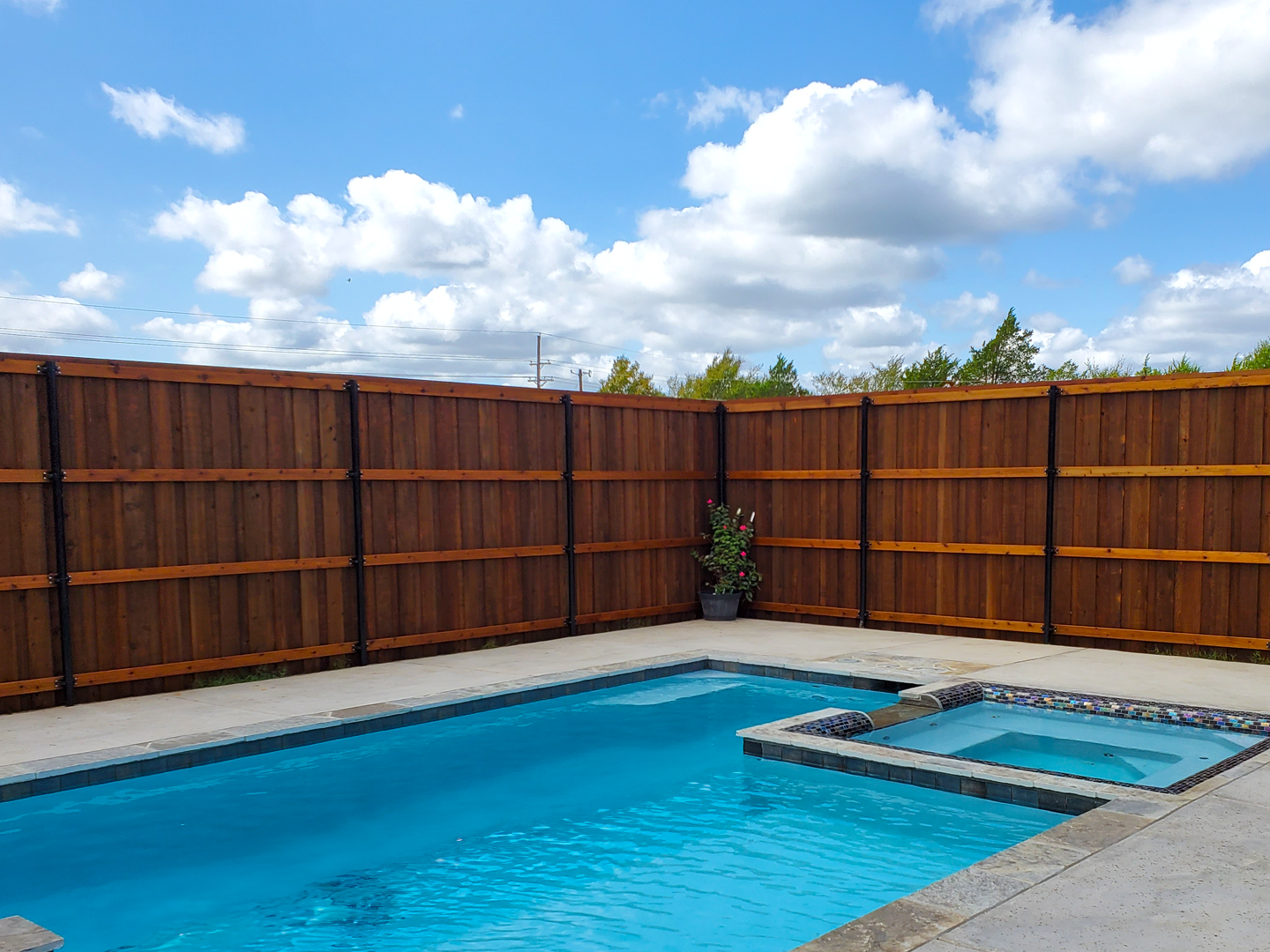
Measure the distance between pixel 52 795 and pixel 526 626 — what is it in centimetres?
441

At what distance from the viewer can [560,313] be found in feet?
101

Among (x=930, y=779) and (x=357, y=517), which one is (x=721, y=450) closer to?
(x=357, y=517)

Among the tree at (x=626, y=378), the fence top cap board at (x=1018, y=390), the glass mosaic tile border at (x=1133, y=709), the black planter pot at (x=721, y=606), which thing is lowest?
the black planter pot at (x=721, y=606)

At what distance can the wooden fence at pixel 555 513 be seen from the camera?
6.32m

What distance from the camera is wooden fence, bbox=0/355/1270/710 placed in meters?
6.32

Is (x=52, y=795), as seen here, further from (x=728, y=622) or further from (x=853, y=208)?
(x=853, y=208)

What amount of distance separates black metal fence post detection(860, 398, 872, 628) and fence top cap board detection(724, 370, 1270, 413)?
0.45 feet

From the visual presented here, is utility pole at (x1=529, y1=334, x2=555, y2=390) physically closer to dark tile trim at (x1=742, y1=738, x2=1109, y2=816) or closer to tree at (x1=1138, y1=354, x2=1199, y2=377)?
tree at (x1=1138, y1=354, x2=1199, y2=377)

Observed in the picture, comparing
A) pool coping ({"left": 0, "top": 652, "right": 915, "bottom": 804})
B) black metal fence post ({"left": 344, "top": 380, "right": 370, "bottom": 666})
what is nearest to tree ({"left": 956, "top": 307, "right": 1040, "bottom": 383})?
pool coping ({"left": 0, "top": 652, "right": 915, "bottom": 804})

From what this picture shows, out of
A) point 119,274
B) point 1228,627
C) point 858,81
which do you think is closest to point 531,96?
point 858,81

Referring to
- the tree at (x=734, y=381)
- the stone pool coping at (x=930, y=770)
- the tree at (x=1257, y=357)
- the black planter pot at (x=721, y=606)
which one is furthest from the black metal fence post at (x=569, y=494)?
the tree at (x=734, y=381)

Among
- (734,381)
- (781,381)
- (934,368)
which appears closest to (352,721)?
(934,368)

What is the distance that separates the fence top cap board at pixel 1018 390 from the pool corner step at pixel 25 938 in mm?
7103

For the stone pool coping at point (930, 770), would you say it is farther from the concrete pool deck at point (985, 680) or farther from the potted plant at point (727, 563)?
the potted plant at point (727, 563)
